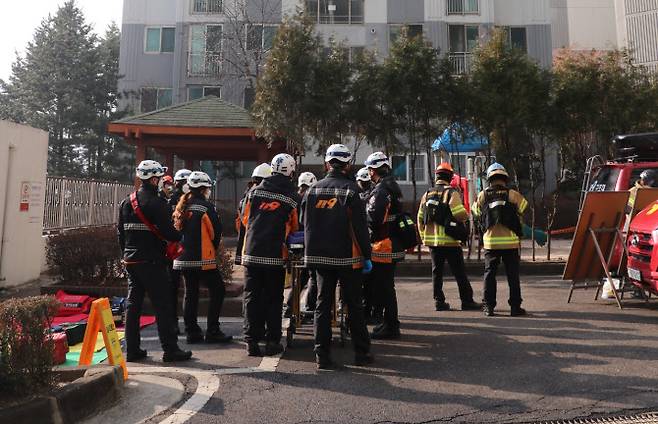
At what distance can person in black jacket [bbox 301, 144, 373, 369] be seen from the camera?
4867 millimetres

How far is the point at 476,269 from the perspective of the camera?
11.8m

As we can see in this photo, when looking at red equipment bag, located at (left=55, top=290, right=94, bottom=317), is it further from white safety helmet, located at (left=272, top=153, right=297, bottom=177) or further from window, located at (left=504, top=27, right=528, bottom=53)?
window, located at (left=504, top=27, right=528, bottom=53)

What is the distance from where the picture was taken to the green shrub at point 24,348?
3.60 meters

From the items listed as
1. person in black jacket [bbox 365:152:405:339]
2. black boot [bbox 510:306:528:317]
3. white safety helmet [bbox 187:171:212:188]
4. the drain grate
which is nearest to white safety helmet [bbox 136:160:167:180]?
white safety helmet [bbox 187:171:212:188]

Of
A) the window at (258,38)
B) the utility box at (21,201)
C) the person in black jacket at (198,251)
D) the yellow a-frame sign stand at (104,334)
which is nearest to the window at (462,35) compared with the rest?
the window at (258,38)

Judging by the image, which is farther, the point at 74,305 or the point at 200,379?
the point at 74,305

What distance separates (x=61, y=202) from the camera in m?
11.1

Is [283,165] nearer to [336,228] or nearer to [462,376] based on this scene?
[336,228]

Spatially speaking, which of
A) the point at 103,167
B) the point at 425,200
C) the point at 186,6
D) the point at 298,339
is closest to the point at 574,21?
the point at 186,6

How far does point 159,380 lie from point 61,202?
318 inches

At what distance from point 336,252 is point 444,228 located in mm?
2874

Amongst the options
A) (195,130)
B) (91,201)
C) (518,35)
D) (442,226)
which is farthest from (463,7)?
(442,226)

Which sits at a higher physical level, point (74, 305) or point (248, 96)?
point (248, 96)

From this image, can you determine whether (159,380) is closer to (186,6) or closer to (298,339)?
(298,339)
